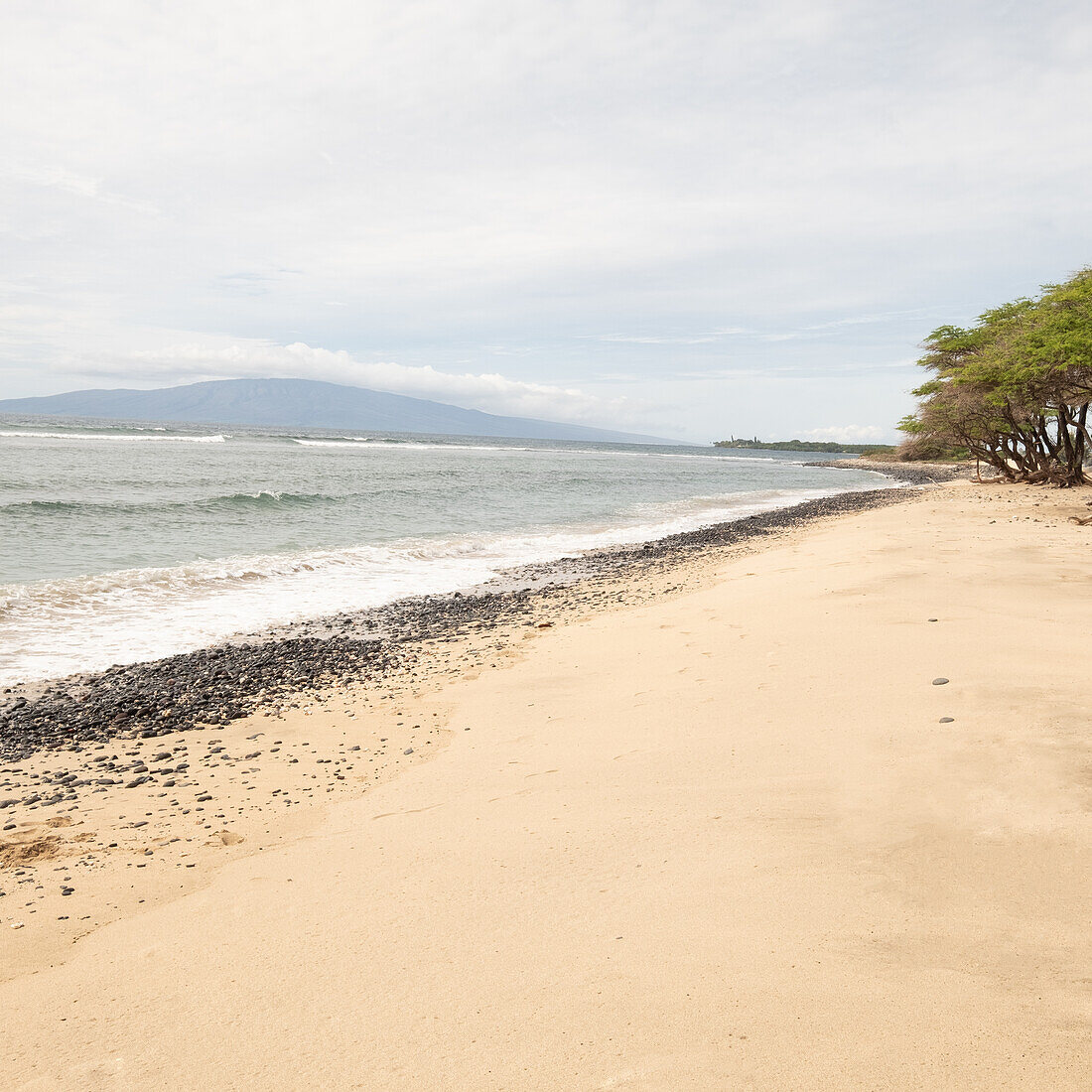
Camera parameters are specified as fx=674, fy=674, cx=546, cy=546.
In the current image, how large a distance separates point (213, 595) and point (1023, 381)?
26.3 meters

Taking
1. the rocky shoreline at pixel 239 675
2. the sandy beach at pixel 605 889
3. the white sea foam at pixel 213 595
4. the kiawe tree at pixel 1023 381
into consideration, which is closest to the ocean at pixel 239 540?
the white sea foam at pixel 213 595

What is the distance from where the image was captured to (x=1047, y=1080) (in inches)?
81.0

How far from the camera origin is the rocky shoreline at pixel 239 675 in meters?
6.39

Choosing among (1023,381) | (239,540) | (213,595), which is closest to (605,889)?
(213,595)

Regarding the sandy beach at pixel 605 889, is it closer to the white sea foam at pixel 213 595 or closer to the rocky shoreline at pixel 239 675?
the rocky shoreline at pixel 239 675

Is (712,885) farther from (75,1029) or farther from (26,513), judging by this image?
(26,513)

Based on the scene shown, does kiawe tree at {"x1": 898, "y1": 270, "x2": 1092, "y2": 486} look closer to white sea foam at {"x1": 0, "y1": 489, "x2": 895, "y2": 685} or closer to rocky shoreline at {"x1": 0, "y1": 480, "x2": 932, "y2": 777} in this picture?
white sea foam at {"x1": 0, "y1": 489, "x2": 895, "y2": 685}

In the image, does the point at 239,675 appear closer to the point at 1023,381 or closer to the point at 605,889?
the point at 605,889

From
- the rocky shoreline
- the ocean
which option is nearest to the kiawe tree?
the ocean

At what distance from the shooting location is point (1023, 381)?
23.6 m

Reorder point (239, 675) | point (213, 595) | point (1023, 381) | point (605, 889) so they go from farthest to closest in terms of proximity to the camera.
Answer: point (1023, 381), point (213, 595), point (239, 675), point (605, 889)

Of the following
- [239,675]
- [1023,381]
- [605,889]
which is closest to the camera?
[605,889]

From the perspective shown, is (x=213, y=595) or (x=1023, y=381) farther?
(x=1023, y=381)

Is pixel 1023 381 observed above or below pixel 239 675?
above
